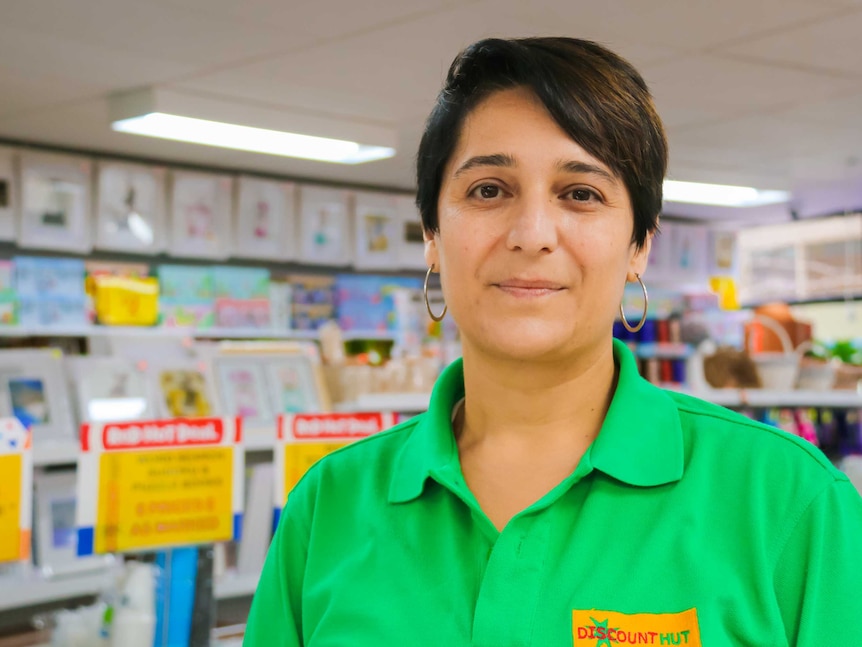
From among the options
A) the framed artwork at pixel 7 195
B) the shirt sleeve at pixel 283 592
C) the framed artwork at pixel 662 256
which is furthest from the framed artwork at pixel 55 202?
the shirt sleeve at pixel 283 592

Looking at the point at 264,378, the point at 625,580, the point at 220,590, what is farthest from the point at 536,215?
the point at 264,378

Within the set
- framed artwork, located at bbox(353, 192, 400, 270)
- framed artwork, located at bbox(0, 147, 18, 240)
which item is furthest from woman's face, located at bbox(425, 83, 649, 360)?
framed artwork, located at bbox(353, 192, 400, 270)

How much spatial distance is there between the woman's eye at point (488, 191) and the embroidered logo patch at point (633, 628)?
469 millimetres

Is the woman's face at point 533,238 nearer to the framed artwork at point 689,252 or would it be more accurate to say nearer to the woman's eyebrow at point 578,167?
the woman's eyebrow at point 578,167

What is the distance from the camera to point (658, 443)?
1.15 m

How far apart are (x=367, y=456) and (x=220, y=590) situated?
1.67 m

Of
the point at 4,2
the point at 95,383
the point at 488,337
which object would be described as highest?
the point at 4,2

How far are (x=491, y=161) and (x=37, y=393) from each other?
3.21m

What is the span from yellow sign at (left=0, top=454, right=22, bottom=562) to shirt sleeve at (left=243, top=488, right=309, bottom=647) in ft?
3.18

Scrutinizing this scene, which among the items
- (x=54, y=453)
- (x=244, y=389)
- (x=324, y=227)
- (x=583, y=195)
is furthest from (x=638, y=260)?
(x=324, y=227)

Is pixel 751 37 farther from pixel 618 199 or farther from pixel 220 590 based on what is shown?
pixel 618 199

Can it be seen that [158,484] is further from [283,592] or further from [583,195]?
[583,195]

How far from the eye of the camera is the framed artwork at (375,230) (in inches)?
297

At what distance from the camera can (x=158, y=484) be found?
2.09 metres
